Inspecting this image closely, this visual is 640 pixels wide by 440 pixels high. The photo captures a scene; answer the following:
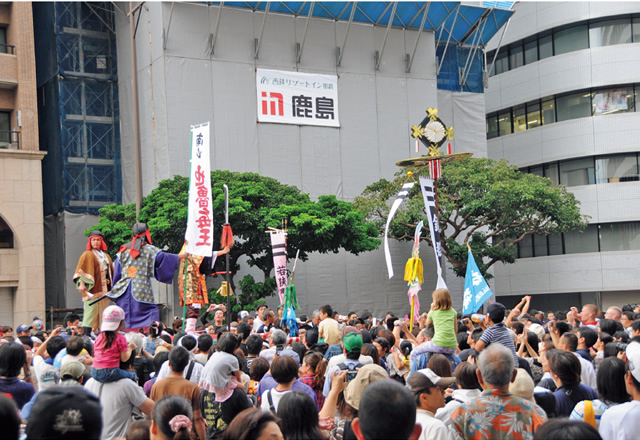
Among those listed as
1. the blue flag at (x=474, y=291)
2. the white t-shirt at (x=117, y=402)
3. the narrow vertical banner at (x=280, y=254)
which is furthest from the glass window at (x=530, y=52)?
the white t-shirt at (x=117, y=402)

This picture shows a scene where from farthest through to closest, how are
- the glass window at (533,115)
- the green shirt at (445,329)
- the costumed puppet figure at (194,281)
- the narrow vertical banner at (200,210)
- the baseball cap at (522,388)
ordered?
the glass window at (533,115)
the costumed puppet figure at (194,281)
the narrow vertical banner at (200,210)
the green shirt at (445,329)
the baseball cap at (522,388)

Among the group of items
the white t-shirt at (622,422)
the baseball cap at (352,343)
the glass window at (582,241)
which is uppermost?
the glass window at (582,241)

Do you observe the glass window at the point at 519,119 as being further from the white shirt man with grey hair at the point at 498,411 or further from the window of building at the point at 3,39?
the white shirt man with grey hair at the point at 498,411

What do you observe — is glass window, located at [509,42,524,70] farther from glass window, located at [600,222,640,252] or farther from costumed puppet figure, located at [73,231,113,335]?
costumed puppet figure, located at [73,231,113,335]

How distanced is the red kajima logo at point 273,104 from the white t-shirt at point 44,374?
23.7 metres

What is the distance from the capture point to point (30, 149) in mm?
28203

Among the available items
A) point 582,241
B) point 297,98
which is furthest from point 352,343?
point 582,241

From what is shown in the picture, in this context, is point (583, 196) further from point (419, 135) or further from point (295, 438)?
point (295, 438)

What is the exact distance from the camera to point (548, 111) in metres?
37.7

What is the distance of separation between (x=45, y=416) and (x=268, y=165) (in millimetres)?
28534

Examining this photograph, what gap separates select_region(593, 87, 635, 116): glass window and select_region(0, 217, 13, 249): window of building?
26.3 m

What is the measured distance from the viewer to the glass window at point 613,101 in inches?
1409

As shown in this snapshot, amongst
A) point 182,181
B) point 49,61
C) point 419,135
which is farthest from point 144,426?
point 49,61

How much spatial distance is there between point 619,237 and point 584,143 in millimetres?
4659
